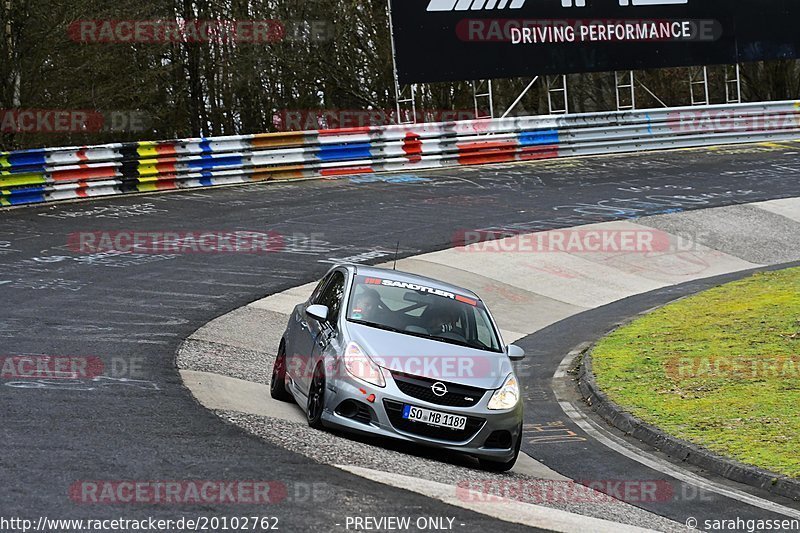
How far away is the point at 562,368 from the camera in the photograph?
1504 centimetres

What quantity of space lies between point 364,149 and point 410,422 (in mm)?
19617

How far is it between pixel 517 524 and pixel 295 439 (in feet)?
7.55

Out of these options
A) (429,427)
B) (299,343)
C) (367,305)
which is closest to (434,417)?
(429,427)

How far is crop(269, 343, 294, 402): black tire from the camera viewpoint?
11.5m

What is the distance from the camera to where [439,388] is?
962 cm

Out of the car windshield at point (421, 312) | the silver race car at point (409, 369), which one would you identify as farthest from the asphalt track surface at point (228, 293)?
the car windshield at point (421, 312)

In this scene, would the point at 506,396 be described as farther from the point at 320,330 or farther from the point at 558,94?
the point at 558,94

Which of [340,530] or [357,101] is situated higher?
[357,101]

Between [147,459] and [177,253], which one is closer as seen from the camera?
[147,459]

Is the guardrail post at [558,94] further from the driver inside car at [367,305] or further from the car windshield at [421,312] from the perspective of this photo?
the driver inside car at [367,305]

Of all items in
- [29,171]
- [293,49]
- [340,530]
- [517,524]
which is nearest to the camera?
[340,530]

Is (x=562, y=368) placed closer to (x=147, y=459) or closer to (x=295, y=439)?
(x=295, y=439)

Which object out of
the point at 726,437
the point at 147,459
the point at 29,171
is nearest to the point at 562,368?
the point at 726,437

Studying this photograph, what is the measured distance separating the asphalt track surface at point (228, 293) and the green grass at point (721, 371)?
34.3 inches
